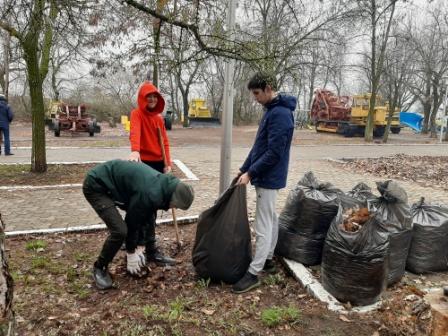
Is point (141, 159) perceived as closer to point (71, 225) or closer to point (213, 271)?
point (213, 271)

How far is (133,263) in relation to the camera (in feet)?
11.0

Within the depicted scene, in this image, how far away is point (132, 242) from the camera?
10.6ft

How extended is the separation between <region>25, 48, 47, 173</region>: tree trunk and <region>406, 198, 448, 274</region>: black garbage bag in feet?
22.8

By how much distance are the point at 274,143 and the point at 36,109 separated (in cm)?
624

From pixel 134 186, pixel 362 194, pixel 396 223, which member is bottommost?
pixel 396 223

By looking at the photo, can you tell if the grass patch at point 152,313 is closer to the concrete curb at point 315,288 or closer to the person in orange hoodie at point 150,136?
the person in orange hoodie at point 150,136

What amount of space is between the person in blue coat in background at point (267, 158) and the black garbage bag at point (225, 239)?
10 cm

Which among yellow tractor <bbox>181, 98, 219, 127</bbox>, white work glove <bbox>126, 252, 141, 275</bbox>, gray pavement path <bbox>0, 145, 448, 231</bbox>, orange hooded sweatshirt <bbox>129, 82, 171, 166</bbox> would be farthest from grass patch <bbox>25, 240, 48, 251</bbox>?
yellow tractor <bbox>181, 98, 219, 127</bbox>

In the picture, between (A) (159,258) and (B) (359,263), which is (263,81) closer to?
(B) (359,263)

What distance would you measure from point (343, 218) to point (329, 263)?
1.28 ft

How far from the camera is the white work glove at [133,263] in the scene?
3.32 m

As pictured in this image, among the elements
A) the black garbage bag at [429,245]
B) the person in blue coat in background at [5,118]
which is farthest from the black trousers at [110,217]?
the person in blue coat in background at [5,118]

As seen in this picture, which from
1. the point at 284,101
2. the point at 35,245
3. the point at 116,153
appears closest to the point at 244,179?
the point at 284,101

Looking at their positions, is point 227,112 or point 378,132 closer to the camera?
point 227,112
